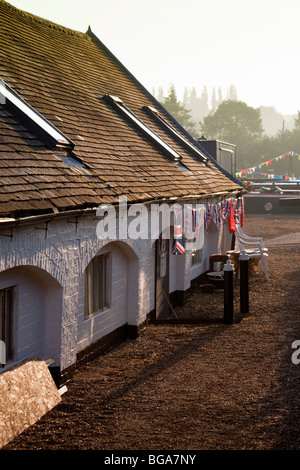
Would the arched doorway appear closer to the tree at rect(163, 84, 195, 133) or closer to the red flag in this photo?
the red flag

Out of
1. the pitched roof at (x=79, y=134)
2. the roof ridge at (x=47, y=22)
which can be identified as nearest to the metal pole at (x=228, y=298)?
the pitched roof at (x=79, y=134)

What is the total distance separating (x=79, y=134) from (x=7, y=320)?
471 centimetres

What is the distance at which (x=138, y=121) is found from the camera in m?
14.9

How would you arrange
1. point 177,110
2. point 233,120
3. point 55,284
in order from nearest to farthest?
point 55,284
point 177,110
point 233,120

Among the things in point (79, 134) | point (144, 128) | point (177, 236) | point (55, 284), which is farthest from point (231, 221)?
point (55, 284)

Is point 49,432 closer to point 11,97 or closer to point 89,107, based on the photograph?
point 11,97

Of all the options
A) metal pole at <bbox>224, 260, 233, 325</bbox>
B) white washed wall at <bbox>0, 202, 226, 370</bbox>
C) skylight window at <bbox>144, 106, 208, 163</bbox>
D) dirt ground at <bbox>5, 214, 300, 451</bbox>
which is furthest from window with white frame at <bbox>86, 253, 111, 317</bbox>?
skylight window at <bbox>144, 106, 208, 163</bbox>

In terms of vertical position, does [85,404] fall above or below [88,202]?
below

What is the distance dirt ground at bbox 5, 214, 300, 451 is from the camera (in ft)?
21.5

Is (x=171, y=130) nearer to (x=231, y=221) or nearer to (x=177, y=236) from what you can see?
(x=231, y=221)

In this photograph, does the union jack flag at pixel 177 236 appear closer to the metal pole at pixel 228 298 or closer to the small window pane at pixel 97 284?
the metal pole at pixel 228 298

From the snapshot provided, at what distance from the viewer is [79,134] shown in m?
11.1
